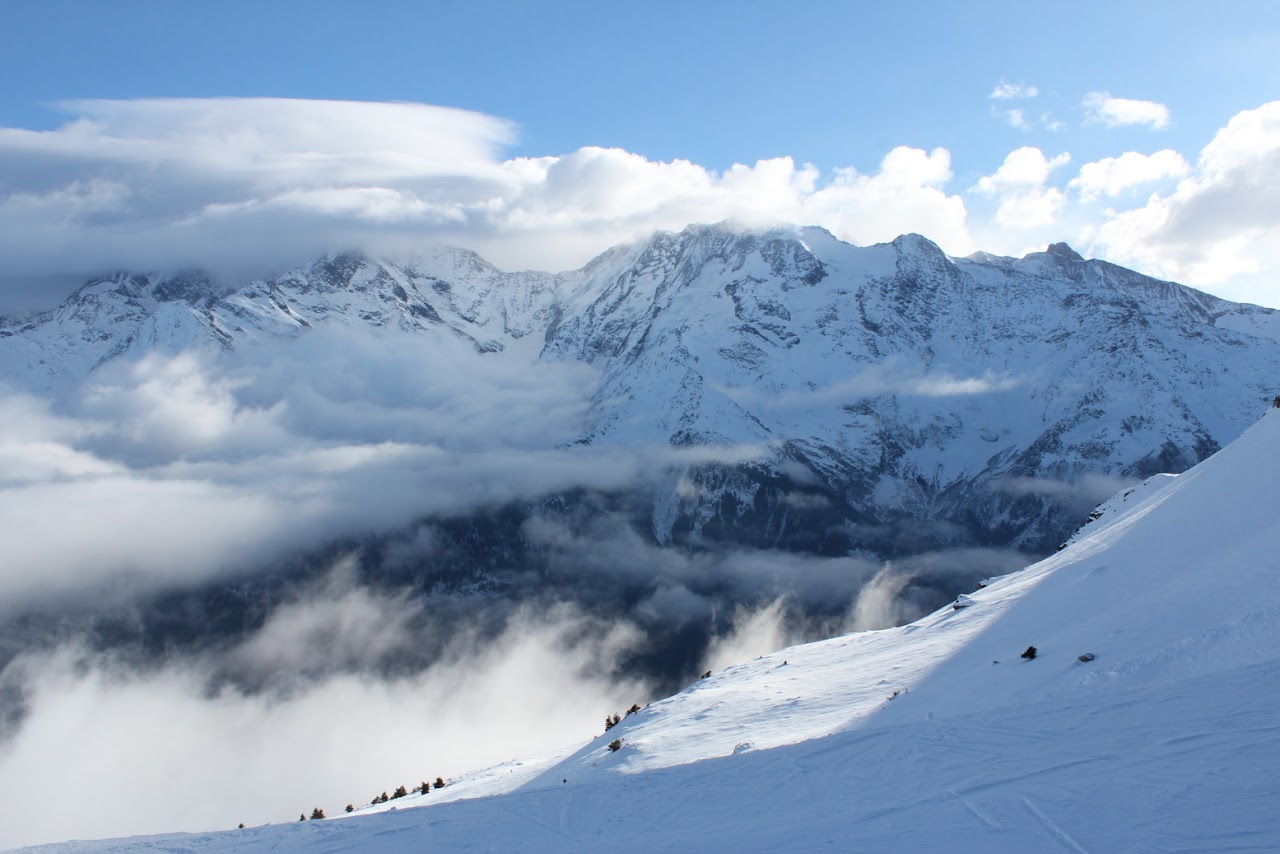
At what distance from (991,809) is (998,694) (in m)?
10.1

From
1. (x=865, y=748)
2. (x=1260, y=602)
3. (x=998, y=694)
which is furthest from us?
(x=998, y=694)

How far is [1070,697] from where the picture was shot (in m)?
21.8

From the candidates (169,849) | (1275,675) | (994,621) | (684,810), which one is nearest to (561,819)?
(684,810)

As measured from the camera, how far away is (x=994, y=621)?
35.0 metres

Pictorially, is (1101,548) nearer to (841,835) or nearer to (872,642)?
(872,642)

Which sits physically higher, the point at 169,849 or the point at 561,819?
the point at 169,849

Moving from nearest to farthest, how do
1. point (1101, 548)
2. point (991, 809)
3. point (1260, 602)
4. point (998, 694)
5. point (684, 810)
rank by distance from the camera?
point (991, 809), point (684, 810), point (1260, 602), point (998, 694), point (1101, 548)

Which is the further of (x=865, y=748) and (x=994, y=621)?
(x=994, y=621)

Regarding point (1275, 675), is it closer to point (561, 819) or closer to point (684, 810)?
point (684, 810)

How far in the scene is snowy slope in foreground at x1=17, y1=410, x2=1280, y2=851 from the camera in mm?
15219

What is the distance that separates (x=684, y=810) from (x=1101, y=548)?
90.0ft

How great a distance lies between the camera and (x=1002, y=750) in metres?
19.1

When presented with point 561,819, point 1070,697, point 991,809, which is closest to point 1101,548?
point 1070,697

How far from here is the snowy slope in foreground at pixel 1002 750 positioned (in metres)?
15.2
